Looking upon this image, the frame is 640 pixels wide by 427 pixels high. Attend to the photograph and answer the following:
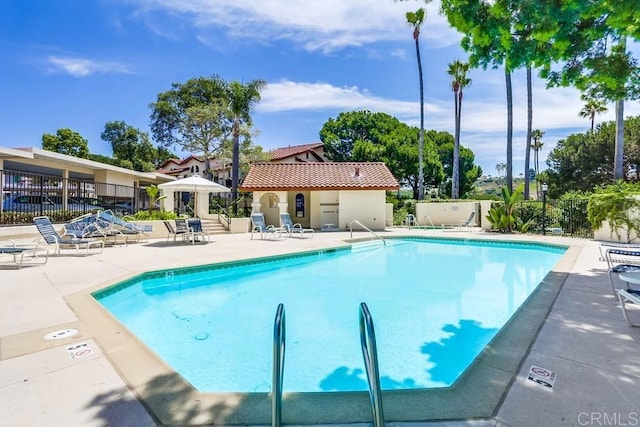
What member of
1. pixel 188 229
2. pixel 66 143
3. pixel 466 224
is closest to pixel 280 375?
pixel 188 229

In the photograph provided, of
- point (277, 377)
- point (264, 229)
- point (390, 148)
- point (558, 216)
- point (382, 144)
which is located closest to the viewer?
point (277, 377)

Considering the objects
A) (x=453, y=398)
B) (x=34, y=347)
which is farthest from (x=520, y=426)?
(x=34, y=347)

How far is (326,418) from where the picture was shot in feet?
8.18

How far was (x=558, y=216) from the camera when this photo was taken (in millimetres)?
17672

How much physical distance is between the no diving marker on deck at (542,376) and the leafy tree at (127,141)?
A: 53.6 m

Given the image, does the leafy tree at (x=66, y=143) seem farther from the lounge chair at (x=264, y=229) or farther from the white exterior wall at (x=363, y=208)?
the white exterior wall at (x=363, y=208)

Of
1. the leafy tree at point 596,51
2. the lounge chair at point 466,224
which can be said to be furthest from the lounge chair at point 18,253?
the lounge chair at point 466,224

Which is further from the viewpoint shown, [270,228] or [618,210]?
[270,228]

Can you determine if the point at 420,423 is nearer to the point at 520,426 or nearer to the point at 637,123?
the point at 520,426

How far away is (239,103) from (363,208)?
498 inches

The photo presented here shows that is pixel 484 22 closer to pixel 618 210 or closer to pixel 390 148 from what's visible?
pixel 618 210

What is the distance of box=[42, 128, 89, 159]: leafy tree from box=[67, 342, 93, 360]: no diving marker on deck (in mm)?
49331

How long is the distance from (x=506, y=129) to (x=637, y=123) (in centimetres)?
1612

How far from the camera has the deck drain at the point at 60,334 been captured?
3.97 m
